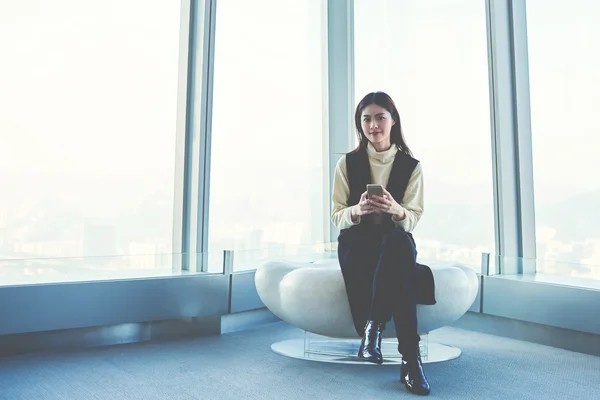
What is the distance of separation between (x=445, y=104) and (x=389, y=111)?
1.31 metres

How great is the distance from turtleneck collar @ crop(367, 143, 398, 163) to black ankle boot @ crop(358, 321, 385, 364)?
77 cm

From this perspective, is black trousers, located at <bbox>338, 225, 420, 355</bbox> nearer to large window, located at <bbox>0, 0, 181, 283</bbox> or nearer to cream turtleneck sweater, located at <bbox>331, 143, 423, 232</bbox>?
cream turtleneck sweater, located at <bbox>331, 143, 423, 232</bbox>

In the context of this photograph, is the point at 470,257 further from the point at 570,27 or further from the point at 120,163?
the point at 120,163

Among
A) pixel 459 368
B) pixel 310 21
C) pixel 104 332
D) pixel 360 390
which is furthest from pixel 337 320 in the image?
pixel 310 21

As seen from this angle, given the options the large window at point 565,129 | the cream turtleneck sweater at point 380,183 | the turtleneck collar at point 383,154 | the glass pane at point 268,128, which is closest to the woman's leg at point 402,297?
the cream turtleneck sweater at point 380,183

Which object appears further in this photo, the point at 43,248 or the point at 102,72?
the point at 102,72

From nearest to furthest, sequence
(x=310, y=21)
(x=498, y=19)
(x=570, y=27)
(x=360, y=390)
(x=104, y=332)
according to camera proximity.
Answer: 1. (x=360, y=390)
2. (x=104, y=332)
3. (x=570, y=27)
4. (x=498, y=19)
5. (x=310, y=21)

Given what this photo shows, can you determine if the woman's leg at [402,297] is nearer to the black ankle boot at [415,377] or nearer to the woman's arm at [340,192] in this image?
the black ankle boot at [415,377]

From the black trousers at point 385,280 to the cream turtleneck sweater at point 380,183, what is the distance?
174 millimetres

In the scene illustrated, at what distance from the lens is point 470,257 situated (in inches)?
117

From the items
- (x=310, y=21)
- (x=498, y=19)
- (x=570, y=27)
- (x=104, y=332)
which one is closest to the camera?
(x=104, y=332)

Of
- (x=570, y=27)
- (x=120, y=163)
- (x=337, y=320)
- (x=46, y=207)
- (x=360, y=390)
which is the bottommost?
(x=360, y=390)

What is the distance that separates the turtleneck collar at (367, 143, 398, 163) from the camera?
2.33 meters

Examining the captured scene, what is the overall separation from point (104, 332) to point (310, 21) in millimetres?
2885
